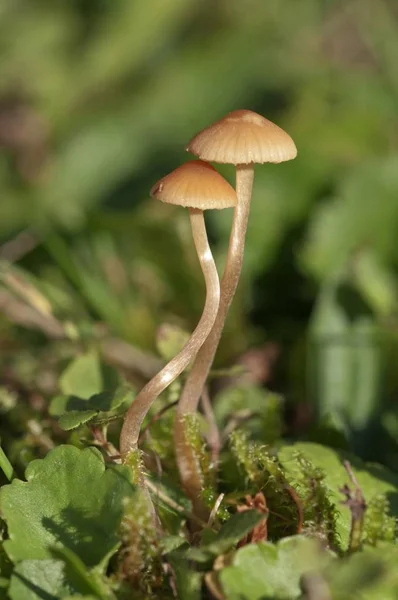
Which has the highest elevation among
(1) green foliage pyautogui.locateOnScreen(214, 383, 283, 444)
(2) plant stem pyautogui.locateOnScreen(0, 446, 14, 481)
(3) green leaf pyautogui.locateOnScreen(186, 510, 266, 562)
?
(2) plant stem pyautogui.locateOnScreen(0, 446, 14, 481)

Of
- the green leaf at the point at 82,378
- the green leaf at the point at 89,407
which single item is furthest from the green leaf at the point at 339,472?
the green leaf at the point at 82,378

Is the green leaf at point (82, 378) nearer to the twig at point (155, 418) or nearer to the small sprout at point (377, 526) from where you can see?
the twig at point (155, 418)

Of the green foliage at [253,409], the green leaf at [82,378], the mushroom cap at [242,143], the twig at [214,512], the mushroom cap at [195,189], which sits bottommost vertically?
the green foliage at [253,409]

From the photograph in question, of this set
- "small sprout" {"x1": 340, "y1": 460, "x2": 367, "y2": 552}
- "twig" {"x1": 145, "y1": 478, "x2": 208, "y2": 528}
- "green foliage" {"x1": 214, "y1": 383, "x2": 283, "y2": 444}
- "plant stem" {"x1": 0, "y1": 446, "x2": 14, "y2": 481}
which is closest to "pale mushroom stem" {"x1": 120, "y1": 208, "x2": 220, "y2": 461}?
"twig" {"x1": 145, "y1": 478, "x2": 208, "y2": 528}

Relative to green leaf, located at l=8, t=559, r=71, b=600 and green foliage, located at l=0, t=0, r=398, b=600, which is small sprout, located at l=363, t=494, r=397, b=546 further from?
green leaf, located at l=8, t=559, r=71, b=600

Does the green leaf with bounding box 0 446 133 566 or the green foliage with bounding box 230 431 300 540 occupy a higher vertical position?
the green leaf with bounding box 0 446 133 566

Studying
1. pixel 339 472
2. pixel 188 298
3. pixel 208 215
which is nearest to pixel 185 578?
pixel 339 472
